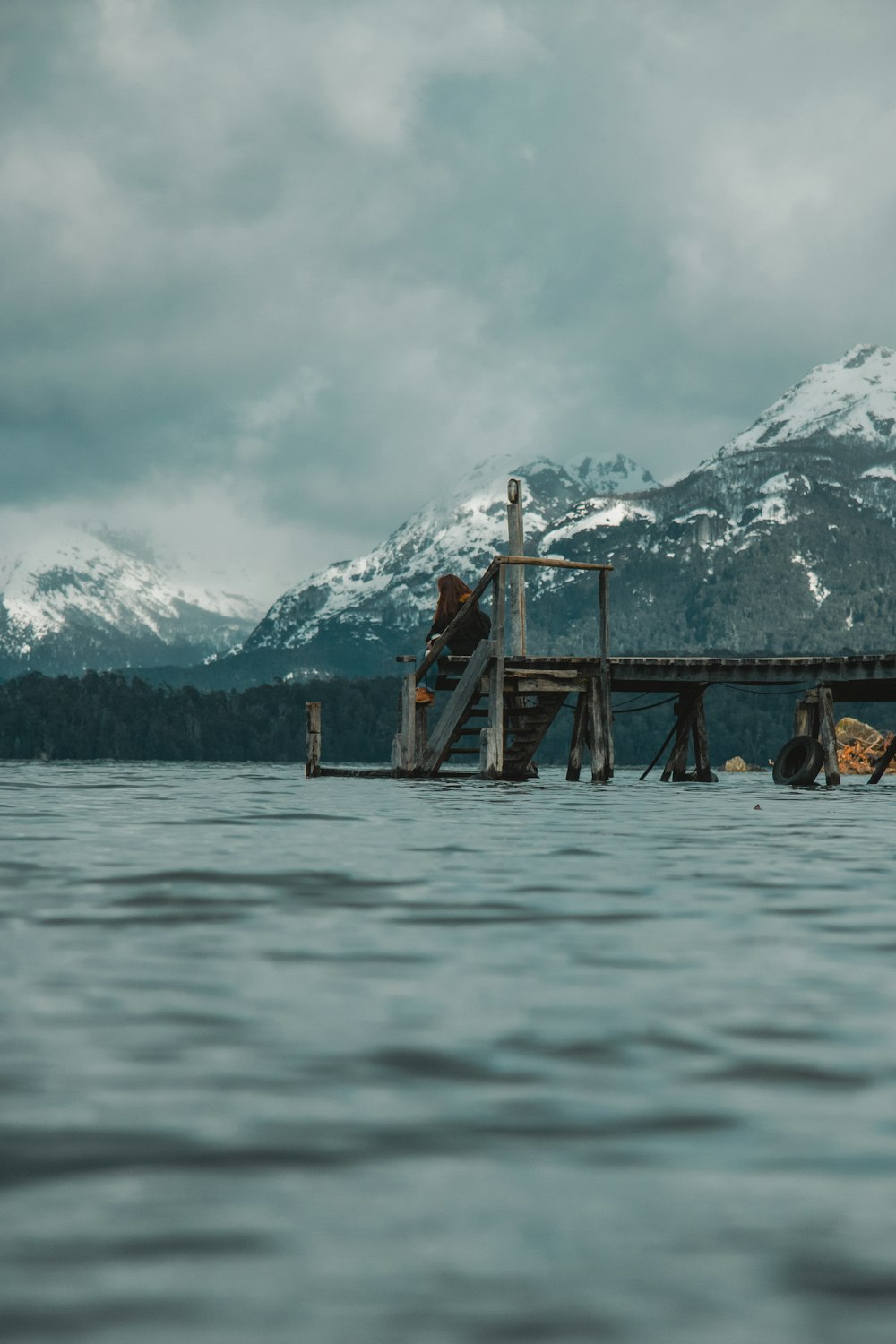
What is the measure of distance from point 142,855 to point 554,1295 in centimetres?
1103

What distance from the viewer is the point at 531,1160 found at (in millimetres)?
4090

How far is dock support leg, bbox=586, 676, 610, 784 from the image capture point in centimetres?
3747

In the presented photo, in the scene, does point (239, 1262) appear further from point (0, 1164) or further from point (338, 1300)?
point (0, 1164)

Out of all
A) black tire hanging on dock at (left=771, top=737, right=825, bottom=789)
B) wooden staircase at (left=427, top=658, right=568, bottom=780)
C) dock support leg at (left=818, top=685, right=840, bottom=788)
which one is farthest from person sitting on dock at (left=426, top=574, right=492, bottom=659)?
dock support leg at (left=818, top=685, right=840, bottom=788)

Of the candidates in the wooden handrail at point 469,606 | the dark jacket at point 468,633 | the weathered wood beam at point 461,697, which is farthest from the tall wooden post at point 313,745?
the wooden handrail at point 469,606

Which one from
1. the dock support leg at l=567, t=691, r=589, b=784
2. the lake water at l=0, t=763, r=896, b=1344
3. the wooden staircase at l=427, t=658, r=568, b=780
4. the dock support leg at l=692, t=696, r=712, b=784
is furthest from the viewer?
the dock support leg at l=692, t=696, r=712, b=784

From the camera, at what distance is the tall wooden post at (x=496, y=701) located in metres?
35.1

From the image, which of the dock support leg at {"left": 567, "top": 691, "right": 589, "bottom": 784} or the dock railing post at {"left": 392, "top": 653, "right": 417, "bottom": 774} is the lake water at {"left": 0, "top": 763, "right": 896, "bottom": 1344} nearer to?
the dock railing post at {"left": 392, "top": 653, "right": 417, "bottom": 774}

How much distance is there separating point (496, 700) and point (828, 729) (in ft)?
29.4

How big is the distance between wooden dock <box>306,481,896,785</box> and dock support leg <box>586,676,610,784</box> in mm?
23

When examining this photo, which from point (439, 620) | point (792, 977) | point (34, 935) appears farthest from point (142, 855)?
point (439, 620)

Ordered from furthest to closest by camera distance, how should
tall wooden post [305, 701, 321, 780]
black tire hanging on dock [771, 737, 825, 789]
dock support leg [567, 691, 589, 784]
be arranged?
tall wooden post [305, 701, 321, 780]
dock support leg [567, 691, 589, 784]
black tire hanging on dock [771, 737, 825, 789]

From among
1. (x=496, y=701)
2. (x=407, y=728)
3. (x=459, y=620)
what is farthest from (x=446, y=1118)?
(x=407, y=728)

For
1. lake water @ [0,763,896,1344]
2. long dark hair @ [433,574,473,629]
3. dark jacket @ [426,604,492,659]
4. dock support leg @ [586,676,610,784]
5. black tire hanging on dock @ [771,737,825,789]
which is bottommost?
lake water @ [0,763,896,1344]
